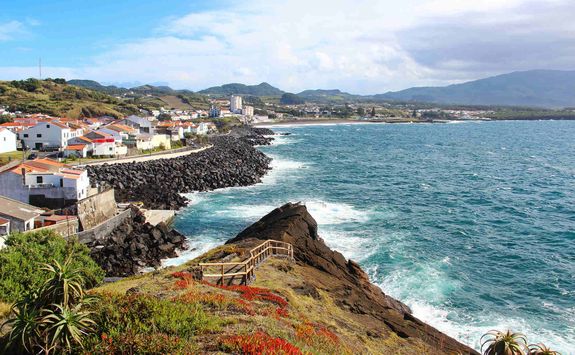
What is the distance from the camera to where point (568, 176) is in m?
75.1

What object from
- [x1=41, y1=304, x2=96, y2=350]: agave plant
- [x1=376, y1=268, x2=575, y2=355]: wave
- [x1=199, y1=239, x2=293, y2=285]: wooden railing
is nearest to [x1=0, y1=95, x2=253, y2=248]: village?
[x1=199, y1=239, x2=293, y2=285]: wooden railing

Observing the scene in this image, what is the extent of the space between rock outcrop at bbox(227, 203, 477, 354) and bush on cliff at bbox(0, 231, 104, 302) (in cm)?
909

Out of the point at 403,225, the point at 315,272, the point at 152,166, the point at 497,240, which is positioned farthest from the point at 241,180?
the point at 315,272

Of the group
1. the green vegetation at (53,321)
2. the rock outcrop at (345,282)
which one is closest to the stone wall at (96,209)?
the rock outcrop at (345,282)

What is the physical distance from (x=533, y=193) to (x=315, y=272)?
153 ft

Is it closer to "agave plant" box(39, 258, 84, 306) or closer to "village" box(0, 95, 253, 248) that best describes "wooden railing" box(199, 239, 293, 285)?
"agave plant" box(39, 258, 84, 306)

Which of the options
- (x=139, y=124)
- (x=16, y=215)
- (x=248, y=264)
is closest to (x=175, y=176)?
(x=16, y=215)

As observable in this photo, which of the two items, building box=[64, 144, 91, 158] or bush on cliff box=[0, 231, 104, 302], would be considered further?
building box=[64, 144, 91, 158]

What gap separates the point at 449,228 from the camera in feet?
145

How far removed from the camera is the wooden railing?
2009cm

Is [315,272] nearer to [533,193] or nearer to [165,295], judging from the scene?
[165,295]

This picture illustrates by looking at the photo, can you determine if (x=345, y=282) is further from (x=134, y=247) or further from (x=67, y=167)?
(x=67, y=167)

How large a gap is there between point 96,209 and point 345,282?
2555 centimetres

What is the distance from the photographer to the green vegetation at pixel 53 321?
32.1ft
